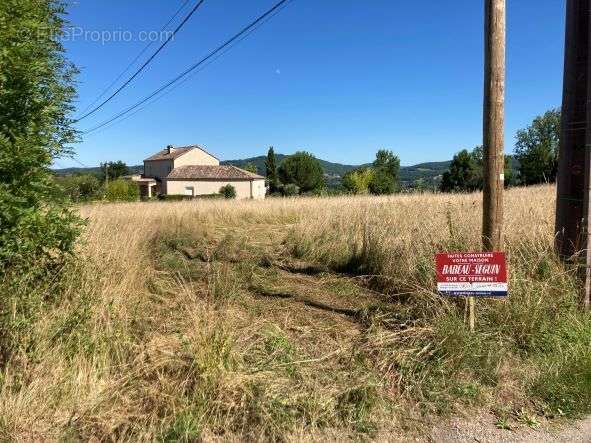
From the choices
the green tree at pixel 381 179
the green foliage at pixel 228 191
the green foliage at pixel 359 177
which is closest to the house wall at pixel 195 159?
the green foliage at pixel 228 191

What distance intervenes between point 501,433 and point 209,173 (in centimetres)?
6932

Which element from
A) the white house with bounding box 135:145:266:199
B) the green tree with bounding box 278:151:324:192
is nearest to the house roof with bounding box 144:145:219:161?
the white house with bounding box 135:145:266:199

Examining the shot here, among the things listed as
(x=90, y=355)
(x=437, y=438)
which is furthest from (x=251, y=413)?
(x=90, y=355)

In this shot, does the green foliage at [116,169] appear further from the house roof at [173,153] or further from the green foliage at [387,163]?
the green foliage at [387,163]

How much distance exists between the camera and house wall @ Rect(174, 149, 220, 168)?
254ft

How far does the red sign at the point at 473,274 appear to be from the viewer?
374cm

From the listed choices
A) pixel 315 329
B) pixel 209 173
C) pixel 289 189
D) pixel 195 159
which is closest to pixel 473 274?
pixel 315 329

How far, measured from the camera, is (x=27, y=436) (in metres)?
2.62

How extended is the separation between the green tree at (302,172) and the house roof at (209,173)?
48.0 feet

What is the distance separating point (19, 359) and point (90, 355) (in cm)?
Answer: 45

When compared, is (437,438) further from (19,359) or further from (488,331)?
(19,359)

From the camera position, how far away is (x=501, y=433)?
2.76m

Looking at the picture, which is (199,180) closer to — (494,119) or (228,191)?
(228,191)

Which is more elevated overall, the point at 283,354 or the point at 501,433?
the point at 283,354
